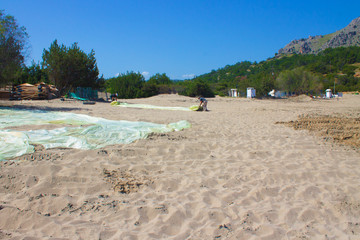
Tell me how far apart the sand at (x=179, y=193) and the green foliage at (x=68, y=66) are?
59.6ft

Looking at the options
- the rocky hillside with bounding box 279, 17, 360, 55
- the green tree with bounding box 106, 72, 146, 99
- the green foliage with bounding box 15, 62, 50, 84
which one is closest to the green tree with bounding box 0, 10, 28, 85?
the green foliage with bounding box 15, 62, 50, 84

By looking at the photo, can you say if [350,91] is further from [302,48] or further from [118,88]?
[302,48]

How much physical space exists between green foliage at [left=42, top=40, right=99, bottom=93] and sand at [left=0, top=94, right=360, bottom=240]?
1816 centimetres

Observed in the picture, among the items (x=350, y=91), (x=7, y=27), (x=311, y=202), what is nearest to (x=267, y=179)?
(x=311, y=202)

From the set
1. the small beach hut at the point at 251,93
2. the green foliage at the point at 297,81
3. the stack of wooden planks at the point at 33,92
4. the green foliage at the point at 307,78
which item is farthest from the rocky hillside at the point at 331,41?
the stack of wooden planks at the point at 33,92

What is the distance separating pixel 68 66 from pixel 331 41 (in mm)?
144042

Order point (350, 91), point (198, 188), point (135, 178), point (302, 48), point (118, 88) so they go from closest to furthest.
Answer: point (198, 188) → point (135, 178) → point (118, 88) → point (350, 91) → point (302, 48)

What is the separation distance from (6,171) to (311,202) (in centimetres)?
408

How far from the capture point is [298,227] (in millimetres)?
2514

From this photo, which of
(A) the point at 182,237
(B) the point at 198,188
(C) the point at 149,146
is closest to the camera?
(A) the point at 182,237

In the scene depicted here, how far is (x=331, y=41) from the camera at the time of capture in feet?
419

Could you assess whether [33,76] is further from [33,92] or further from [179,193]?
[179,193]

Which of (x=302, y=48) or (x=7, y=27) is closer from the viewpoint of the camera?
(x=7, y=27)

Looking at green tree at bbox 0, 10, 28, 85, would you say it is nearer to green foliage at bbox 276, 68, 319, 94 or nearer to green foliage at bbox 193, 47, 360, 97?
green foliage at bbox 193, 47, 360, 97
